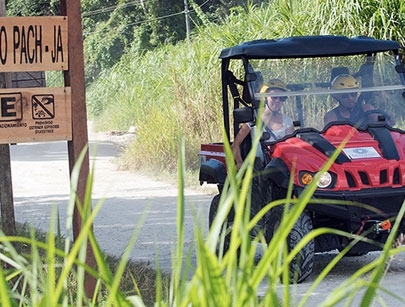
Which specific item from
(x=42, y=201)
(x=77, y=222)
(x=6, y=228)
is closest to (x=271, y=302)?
(x=77, y=222)

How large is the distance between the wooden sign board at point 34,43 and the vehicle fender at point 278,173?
2.11m

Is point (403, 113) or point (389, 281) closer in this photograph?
point (389, 281)

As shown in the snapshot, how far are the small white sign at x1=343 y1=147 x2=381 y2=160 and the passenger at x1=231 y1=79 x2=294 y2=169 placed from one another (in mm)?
619

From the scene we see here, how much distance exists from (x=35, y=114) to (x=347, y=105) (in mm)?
3257

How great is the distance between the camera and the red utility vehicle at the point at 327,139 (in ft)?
26.2

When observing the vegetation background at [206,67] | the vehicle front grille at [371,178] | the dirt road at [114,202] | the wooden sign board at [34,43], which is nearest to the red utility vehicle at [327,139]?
the vehicle front grille at [371,178]

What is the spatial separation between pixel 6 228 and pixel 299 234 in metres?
2.49

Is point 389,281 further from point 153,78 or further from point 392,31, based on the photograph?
point 153,78

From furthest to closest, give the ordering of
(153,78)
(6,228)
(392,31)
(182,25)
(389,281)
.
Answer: (182,25)
(153,78)
(392,31)
(6,228)
(389,281)

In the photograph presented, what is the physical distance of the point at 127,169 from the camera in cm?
1908

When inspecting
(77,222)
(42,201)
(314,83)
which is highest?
(314,83)

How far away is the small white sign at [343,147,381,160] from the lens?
8211mm

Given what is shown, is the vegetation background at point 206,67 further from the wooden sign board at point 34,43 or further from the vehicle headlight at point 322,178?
the wooden sign board at point 34,43

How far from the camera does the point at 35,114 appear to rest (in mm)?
6570
